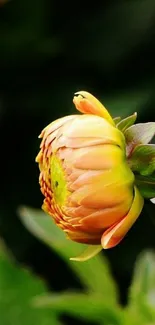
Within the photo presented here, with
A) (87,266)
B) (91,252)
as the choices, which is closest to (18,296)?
(87,266)

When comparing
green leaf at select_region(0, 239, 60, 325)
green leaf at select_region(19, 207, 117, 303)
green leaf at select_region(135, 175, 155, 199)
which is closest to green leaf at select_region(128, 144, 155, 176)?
green leaf at select_region(135, 175, 155, 199)

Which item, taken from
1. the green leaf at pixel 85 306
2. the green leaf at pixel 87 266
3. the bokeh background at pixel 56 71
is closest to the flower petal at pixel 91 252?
the green leaf at pixel 85 306

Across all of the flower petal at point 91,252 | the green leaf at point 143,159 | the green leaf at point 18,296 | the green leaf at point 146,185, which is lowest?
the green leaf at point 18,296

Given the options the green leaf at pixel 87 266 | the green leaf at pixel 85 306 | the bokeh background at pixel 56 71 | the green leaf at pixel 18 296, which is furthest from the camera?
the bokeh background at pixel 56 71

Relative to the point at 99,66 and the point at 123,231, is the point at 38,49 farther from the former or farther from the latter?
the point at 123,231

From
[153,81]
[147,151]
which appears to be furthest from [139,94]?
[147,151]

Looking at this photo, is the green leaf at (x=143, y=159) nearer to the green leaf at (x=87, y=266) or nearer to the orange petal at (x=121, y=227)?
the orange petal at (x=121, y=227)
